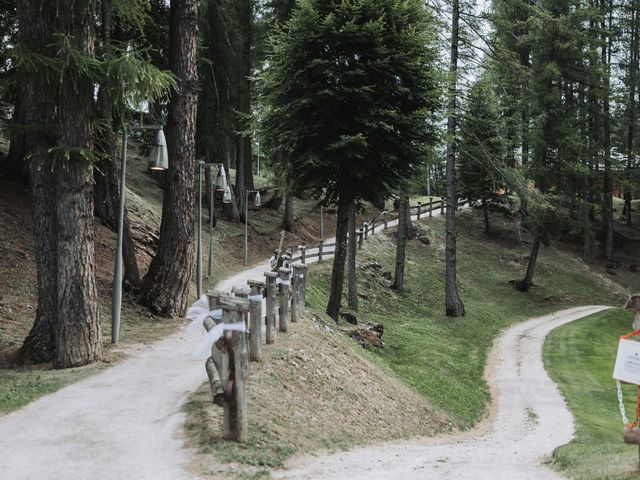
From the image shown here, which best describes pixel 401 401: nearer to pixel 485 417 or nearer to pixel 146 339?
pixel 485 417

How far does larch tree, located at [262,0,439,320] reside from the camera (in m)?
14.4

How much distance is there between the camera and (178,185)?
48.1ft

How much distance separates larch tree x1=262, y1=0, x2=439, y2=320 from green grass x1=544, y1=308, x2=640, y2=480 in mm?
7479

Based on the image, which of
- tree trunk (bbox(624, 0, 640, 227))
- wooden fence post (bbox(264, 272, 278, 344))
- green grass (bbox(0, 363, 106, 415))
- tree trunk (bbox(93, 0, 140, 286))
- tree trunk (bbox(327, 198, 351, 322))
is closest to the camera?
green grass (bbox(0, 363, 106, 415))

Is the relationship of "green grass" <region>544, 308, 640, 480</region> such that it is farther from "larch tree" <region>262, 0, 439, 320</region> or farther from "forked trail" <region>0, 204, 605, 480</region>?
"larch tree" <region>262, 0, 439, 320</region>

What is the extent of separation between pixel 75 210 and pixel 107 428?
4134mm

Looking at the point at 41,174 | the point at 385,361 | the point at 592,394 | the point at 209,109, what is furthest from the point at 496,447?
the point at 209,109

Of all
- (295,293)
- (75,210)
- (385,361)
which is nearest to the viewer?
(75,210)

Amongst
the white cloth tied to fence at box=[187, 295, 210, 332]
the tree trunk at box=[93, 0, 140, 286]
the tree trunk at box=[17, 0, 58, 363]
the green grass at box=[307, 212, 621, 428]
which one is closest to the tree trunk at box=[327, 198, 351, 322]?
the green grass at box=[307, 212, 621, 428]

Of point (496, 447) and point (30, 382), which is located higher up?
point (30, 382)

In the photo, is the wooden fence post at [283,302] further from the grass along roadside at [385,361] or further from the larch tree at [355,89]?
the larch tree at [355,89]

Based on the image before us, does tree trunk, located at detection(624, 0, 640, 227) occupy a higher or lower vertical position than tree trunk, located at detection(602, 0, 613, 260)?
higher

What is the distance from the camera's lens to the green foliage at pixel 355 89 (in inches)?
566

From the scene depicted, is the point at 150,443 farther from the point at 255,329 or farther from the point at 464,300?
the point at 464,300
